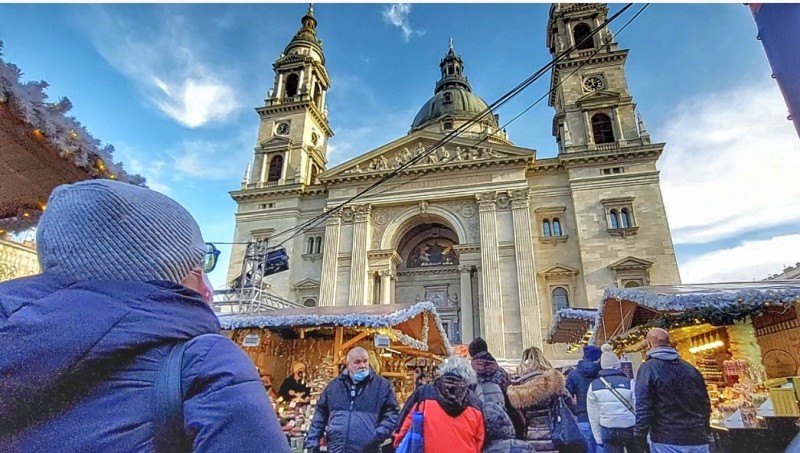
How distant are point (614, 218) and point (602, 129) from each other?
6.39 m

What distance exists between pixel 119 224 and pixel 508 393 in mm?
4365

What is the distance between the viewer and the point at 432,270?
2395cm

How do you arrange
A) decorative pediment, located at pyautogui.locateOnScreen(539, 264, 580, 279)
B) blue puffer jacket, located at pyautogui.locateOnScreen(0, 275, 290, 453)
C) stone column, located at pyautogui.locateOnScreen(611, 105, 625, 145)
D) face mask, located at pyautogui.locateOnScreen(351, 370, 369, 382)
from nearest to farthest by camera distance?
1. blue puffer jacket, located at pyautogui.locateOnScreen(0, 275, 290, 453)
2. face mask, located at pyautogui.locateOnScreen(351, 370, 369, 382)
3. decorative pediment, located at pyautogui.locateOnScreen(539, 264, 580, 279)
4. stone column, located at pyautogui.locateOnScreen(611, 105, 625, 145)

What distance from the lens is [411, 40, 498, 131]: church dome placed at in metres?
36.8

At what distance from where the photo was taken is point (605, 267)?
19578 mm

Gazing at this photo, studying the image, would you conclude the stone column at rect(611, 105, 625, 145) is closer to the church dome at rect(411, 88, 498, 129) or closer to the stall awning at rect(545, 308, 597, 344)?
the stall awning at rect(545, 308, 597, 344)

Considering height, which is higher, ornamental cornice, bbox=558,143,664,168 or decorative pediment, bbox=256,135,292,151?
decorative pediment, bbox=256,135,292,151

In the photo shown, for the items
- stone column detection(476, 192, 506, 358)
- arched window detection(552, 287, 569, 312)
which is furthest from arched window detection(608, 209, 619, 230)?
stone column detection(476, 192, 506, 358)

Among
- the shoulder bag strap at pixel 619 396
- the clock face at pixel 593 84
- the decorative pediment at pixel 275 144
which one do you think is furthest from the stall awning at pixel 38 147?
the clock face at pixel 593 84

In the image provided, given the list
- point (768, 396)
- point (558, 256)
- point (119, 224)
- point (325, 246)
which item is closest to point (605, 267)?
point (558, 256)

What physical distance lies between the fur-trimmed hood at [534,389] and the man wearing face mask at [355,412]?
1.36 meters

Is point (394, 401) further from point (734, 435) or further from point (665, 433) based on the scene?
point (734, 435)

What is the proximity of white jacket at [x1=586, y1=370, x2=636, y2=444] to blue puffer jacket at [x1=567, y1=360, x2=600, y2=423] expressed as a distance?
452 mm

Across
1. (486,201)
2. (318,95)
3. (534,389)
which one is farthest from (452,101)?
(534,389)
